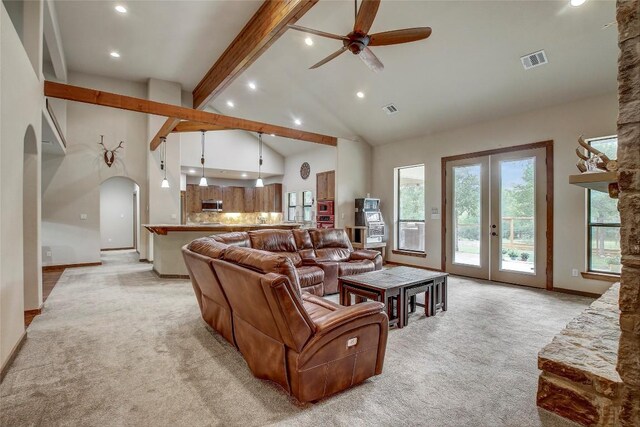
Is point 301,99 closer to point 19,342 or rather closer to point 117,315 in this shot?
point 117,315

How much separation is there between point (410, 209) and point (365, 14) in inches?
199

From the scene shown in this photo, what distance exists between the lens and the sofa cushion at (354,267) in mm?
4738

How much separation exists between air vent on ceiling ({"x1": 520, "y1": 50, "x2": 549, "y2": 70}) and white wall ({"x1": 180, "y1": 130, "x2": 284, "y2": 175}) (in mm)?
7353

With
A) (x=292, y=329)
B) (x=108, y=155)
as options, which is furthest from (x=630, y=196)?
(x=108, y=155)

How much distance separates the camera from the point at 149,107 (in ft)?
A: 17.1

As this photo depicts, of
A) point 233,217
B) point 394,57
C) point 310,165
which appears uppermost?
point 394,57

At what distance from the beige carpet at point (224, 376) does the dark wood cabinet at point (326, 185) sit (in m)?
4.63

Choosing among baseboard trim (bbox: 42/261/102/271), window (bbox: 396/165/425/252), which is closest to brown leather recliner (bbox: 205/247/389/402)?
window (bbox: 396/165/425/252)

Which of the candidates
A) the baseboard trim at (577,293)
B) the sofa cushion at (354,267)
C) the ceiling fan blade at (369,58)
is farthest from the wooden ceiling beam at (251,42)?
the baseboard trim at (577,293)

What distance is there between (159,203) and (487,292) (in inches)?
277

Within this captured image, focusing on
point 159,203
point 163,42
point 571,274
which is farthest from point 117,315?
point 571,274

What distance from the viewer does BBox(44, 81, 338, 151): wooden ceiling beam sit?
14.6 ft

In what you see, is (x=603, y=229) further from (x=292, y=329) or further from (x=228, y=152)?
(x=228, y=152)

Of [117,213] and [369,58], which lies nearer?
[369,58]
